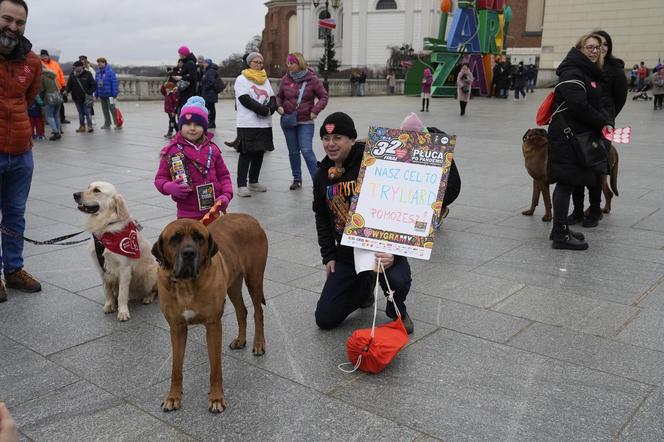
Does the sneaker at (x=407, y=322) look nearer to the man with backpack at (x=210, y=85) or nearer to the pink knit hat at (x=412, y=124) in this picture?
the pink knit hat at (x=412, y=124)

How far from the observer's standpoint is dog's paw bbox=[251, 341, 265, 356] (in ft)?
13.0

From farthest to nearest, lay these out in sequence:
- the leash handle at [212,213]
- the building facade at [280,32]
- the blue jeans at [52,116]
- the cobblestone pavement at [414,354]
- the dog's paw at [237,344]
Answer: the building facade at [280,32], the blue jeans at [52,116], the leash handle at [212,213], the dog's paw at [237,344], the cobblestone pavement at [414,354]

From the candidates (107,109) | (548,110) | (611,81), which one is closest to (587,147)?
(548,110)

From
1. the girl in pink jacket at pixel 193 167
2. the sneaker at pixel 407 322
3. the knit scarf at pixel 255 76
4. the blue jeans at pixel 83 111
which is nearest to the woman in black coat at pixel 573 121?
the sneaker at pixel 407 322

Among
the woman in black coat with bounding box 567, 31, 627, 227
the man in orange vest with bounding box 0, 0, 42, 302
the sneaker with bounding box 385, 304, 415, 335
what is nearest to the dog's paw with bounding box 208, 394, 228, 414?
the sneaker with bounding box 385, 304, 415, 335

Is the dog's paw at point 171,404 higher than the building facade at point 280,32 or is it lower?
lower

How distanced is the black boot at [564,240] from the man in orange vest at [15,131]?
5.15m

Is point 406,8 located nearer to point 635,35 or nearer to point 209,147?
point 635,35

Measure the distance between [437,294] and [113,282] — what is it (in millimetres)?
2678

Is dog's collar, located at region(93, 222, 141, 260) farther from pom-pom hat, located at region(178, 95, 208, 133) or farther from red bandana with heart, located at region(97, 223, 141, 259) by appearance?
pom-pom hat, located at region(178, 95, 208, 133)

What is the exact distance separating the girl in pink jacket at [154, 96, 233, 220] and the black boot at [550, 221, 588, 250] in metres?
3.60

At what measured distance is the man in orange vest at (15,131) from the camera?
447 cm

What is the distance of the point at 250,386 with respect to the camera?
11.7 ft

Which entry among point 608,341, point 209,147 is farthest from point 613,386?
point 209,147
